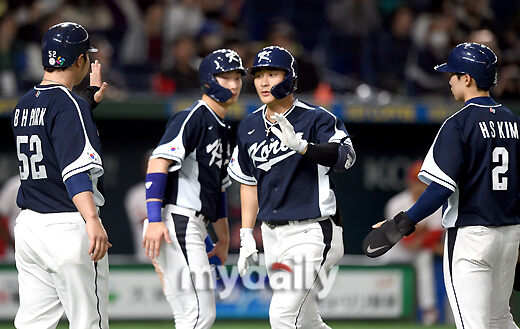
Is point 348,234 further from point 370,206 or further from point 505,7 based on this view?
point 505,7

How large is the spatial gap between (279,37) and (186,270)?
5.85 m

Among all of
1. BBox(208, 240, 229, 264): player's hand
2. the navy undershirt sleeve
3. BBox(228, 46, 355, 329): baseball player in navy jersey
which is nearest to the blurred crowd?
BBox(208, 240, 229, 264): player's hand

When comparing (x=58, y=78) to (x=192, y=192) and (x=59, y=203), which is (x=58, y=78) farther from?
(x=192, y=192)

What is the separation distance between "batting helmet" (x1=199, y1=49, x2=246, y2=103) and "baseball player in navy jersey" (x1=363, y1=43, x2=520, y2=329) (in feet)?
5.66

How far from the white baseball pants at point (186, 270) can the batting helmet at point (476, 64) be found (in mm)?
2045

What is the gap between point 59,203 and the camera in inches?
203

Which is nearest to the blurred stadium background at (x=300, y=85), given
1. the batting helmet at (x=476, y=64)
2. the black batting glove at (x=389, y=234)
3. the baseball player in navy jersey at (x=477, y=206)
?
the batting helmet at (x=476, y=64)

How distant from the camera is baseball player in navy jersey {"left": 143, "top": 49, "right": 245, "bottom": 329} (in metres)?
6.02

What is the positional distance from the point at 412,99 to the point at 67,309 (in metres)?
6.58

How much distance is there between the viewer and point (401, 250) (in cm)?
996

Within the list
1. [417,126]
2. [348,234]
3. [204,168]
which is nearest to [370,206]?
[348,234]

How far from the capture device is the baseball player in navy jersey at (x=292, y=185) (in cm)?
566

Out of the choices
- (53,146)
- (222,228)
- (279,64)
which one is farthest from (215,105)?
(53,146)

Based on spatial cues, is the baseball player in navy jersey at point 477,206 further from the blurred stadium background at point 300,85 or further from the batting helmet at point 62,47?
the blurred stadium background at point 300,85
